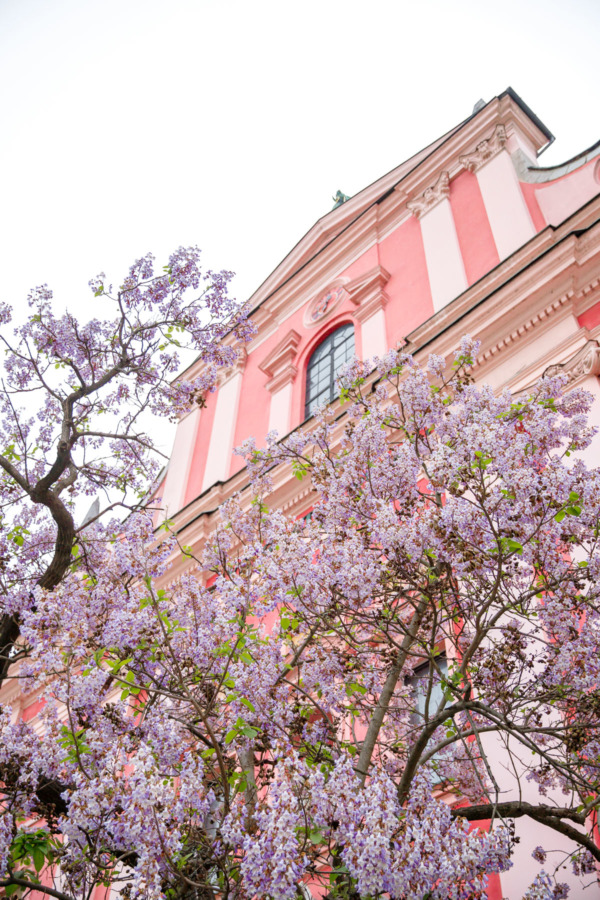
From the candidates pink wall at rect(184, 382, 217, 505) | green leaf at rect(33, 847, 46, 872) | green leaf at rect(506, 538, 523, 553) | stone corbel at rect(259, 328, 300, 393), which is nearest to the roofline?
stone corbel at rect(259, 328, 300, 393)

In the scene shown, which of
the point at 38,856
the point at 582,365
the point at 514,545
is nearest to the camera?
the point at 514,545

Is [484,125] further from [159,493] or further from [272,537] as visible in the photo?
[272,537]

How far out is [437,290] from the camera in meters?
12.2

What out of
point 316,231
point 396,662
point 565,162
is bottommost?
point 396,662

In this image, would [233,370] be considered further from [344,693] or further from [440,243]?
[344,693]

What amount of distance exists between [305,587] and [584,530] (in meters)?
1.93

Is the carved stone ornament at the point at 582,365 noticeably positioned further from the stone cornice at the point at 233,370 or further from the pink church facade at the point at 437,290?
the stone cornice at the point at 233,370

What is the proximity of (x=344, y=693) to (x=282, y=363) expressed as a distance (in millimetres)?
11094

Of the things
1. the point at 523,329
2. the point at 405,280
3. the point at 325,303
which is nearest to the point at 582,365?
the point at 523,329

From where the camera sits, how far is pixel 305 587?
4895 mm

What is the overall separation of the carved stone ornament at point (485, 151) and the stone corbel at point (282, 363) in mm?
4798

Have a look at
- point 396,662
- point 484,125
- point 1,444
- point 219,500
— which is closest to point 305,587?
point 396,662

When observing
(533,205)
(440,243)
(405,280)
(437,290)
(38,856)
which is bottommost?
(38,856)

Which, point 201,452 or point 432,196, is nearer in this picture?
point 432,196
